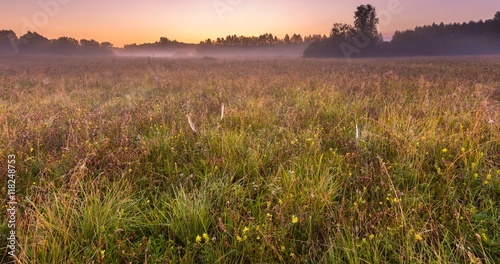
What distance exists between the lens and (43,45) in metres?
97.7

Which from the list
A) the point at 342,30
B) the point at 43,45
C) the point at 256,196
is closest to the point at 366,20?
the point at 342,30

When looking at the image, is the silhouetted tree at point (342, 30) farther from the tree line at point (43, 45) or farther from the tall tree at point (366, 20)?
the tree line at point (43, 45)

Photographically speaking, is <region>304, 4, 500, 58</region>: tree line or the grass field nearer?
the grass field

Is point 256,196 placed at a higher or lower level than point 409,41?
lower

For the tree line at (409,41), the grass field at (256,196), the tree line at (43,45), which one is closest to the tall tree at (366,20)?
the tree line at (409,41)

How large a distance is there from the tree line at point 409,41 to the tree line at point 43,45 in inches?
3675

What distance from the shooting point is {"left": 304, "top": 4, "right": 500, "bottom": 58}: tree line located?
58.3m

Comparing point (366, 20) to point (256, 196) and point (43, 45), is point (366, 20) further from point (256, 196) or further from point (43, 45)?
point (43, 45)

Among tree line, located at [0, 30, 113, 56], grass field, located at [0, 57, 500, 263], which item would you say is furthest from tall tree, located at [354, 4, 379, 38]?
tree line, located at [0, 30, 113, 56]

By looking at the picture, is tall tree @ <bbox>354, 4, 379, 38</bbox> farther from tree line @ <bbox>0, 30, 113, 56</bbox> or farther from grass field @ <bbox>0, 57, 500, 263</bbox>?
tree line @ <bbox>0, 30, 113, 56</bbox>

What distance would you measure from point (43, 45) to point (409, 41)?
120245 millimetres

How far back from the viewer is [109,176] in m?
2.77

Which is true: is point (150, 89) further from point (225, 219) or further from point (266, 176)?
point (225, 219)

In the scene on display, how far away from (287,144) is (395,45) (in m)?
70.7
